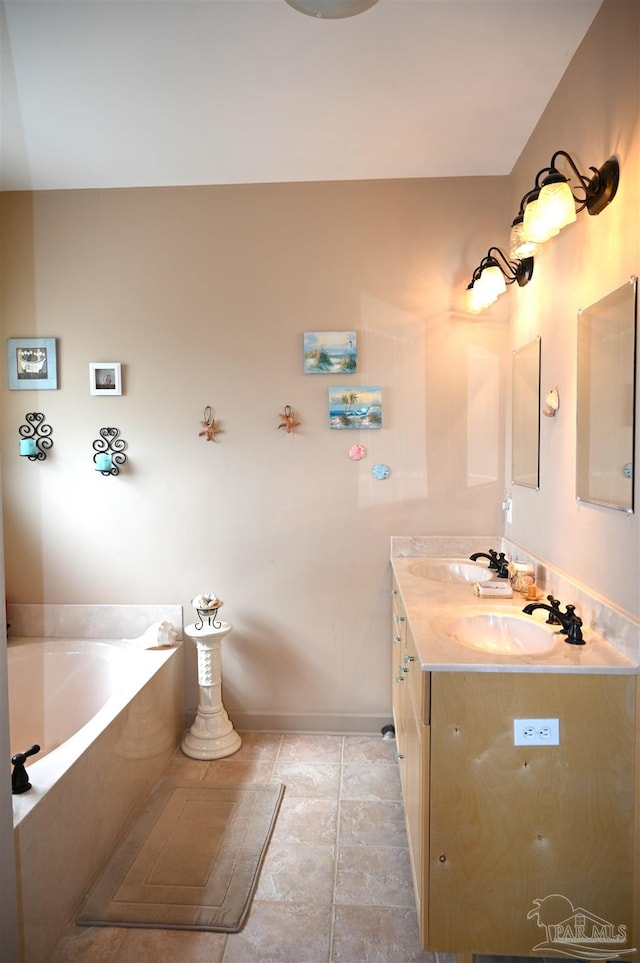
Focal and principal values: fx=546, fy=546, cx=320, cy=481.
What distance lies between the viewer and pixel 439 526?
2.69m

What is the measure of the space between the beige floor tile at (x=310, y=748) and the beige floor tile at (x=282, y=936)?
801mm

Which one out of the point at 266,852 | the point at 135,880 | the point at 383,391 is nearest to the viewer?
→ the point at 135,880

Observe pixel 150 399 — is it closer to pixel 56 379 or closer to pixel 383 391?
pixel 56 379

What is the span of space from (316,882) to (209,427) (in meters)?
1.91

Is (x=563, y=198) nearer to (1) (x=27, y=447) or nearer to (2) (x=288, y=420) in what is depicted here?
(2) (x=288, y=420)

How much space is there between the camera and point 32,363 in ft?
8.97

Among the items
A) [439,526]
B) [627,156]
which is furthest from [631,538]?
[439,526]

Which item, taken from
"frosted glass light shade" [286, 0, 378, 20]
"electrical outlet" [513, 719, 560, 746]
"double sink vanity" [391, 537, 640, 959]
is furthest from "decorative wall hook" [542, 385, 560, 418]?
"frosted glass light shade" [286, 0, 378, 20]

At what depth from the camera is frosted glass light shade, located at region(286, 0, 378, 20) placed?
60.1 inches

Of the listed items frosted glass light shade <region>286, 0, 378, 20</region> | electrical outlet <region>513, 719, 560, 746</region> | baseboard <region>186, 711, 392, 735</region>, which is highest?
frosted glass light shade <region>286, 0, 378, 20</region>

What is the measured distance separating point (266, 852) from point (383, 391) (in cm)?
196

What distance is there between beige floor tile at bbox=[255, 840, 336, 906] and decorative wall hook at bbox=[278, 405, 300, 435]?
5.66ft

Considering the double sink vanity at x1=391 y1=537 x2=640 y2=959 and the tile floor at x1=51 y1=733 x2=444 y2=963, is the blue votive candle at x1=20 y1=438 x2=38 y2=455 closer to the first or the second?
the tile floor at x1=51 y1=733 x2=444 y2=963

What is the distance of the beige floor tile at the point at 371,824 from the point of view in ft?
6.59
